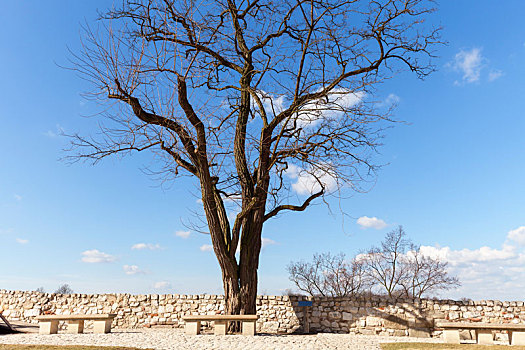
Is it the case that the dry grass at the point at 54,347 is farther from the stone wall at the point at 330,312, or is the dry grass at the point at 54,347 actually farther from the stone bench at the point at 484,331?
the stone bench at the point at 484,331

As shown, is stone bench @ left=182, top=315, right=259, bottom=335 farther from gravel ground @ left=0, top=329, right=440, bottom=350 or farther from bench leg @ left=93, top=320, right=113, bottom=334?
bench leg @ left=93, top=320, right=113, bottom=334

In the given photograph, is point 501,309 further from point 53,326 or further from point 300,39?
point 53,326

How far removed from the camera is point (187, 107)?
932cm

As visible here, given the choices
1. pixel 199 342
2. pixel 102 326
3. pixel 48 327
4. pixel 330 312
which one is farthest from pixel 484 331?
pixel 48 327

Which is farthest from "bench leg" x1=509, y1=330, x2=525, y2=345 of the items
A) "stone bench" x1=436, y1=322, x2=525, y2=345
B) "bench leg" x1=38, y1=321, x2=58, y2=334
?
"bench leg" x1=38, y1=321, x2=58, y2=334

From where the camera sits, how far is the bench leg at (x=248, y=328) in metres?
9.23

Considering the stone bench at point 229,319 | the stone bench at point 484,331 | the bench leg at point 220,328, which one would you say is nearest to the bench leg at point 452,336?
the stone bench at point 484,331

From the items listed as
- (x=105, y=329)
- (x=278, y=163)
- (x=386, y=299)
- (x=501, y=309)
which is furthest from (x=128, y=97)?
(x=501, y=309)

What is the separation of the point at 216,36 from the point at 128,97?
7.22 ft

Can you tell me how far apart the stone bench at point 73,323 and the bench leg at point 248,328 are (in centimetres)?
307

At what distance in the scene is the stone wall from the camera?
11117 millimetres

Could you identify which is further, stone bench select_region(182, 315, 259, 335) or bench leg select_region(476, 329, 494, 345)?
bench leg select_region(476, 329, 494, 345)

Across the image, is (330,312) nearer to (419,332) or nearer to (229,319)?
(419,332)

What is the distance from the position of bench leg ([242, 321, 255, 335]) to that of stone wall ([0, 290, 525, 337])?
239 cm
